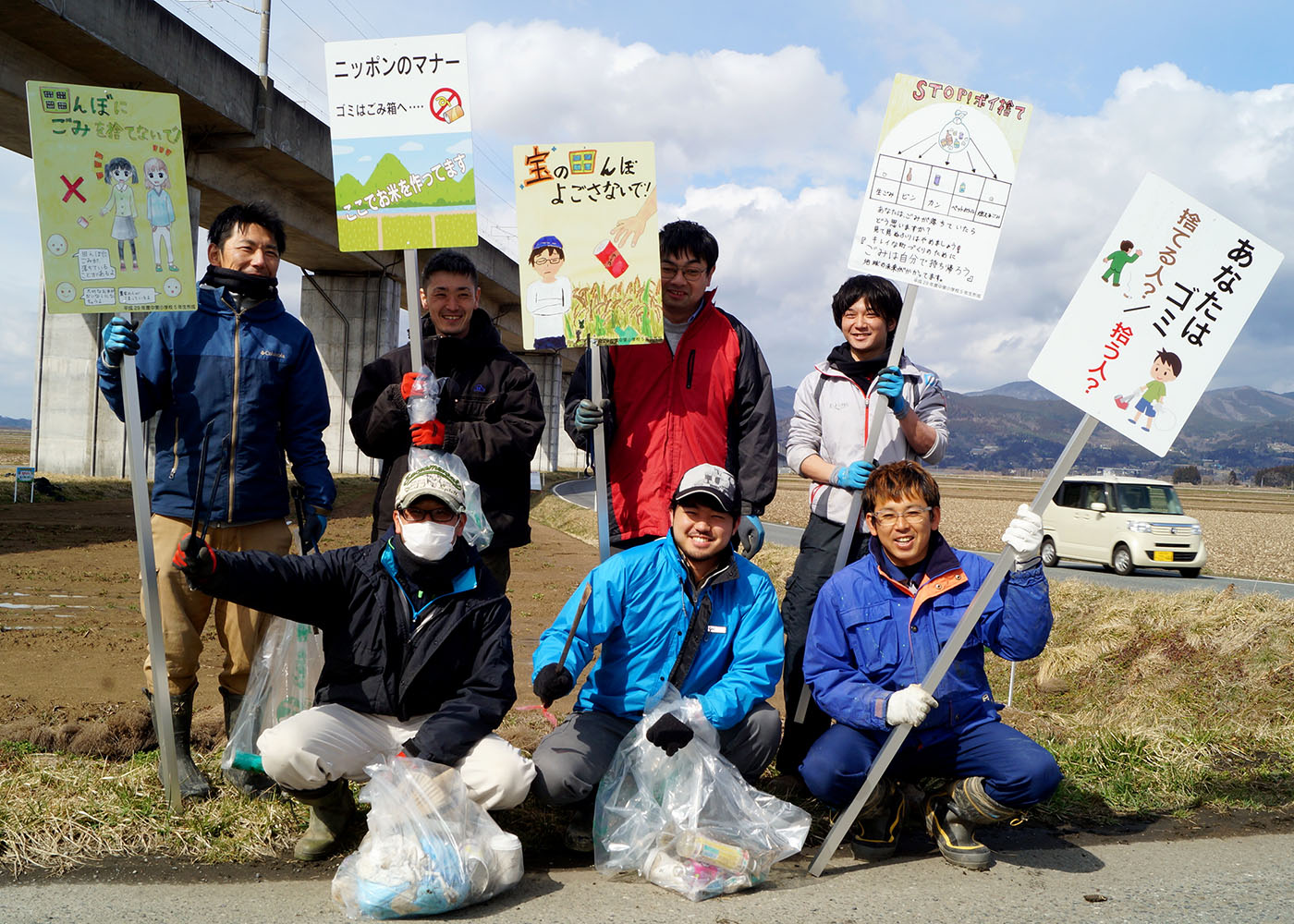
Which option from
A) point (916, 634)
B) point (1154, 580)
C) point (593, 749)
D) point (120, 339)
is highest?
point (120, 339)

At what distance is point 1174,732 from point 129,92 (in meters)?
A: 5.31

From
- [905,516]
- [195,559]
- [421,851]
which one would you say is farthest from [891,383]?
[195,559]

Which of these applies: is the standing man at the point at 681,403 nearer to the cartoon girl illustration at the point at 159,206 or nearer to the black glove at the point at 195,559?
the black glove at the point at 195,559

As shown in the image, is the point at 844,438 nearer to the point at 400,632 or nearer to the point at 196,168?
the point at 400,632

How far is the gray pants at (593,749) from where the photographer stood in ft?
10.8

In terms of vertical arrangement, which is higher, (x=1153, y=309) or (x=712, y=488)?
(x=1153, y=309)

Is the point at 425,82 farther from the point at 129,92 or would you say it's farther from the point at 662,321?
the point at 662,321

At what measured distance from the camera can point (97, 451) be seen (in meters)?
18.0

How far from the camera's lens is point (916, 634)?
11.3 feet

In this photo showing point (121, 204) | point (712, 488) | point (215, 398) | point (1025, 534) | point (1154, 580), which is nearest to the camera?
point (1025, 534)

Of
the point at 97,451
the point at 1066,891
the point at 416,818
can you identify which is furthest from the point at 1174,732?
the point at 97,451

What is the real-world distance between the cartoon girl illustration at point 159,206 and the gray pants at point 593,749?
219cm

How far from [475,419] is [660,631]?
1.21 m

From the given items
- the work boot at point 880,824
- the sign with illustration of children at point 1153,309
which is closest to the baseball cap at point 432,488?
the work boot at point 880,824
